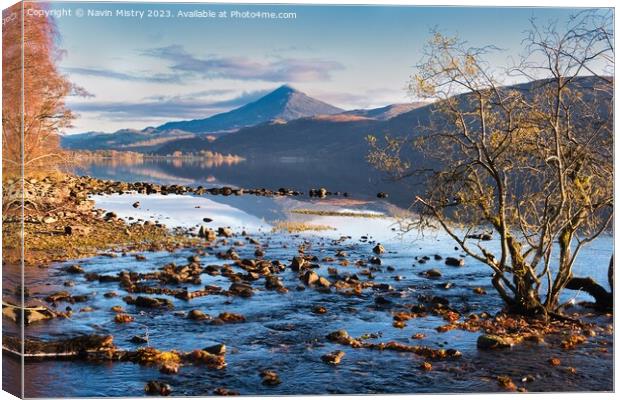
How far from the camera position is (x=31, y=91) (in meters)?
15.7

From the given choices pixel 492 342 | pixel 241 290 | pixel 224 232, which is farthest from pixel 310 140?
pixel 492 342

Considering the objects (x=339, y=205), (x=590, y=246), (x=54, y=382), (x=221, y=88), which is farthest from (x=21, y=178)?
(x=339, y=205)

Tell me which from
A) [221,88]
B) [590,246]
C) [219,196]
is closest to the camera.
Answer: [221,88]

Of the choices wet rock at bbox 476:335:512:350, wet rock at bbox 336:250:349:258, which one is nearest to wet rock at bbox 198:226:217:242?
wet rock at bbox 336:250:349:258

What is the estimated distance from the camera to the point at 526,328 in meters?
16.3

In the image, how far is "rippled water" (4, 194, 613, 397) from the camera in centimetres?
1333

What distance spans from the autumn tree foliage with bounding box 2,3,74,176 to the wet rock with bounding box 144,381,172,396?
181 inches

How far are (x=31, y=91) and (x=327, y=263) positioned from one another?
38.8ft

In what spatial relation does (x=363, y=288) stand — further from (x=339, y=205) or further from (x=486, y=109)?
(x=339, y=205)

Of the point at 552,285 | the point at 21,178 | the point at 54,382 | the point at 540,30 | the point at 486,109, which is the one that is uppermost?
the point at 540,30

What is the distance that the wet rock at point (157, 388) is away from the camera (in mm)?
12875

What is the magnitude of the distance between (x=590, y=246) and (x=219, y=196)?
31.3 meters

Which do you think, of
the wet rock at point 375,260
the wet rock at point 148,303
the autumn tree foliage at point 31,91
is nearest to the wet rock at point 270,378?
the wet rock at point 148,303

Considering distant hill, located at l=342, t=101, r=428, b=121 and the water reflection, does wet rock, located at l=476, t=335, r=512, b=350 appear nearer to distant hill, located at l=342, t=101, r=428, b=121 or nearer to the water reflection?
distant hill, located at l=342, t=101, r=428, b=121
